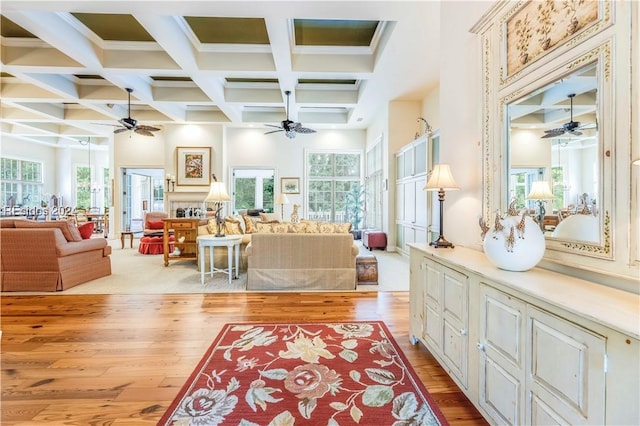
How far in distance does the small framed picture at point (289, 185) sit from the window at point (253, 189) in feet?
1.35

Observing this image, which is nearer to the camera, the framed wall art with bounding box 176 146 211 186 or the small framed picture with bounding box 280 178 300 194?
the framed wall art with bounding box 176 146 211 186

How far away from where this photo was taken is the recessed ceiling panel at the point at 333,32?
4273 mm

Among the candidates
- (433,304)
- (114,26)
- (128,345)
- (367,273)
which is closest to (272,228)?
(367,273)

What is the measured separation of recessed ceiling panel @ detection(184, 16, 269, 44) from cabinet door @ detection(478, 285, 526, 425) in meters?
4.64

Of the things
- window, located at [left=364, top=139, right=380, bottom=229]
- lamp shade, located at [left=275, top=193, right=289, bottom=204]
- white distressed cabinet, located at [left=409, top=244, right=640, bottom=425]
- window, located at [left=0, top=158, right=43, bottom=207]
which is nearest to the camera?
white distressed cabinet, located at [left=409, top=244, right=640, bottom=425]

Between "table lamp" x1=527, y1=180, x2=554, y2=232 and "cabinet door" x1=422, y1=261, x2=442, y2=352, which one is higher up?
"table lamp" x1=527, y1=180, x2=554, y2=232

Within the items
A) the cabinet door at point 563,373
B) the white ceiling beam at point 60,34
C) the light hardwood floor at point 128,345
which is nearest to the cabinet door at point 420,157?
the light hardwood floor at point 128,345

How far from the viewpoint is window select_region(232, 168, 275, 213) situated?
9258mm

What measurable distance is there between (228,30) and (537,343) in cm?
525

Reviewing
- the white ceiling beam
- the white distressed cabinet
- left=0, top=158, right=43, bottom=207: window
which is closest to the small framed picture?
the white ceiling beam

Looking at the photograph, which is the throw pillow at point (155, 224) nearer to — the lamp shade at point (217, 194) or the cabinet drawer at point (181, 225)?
the cabinet drawer at point (181, 225)

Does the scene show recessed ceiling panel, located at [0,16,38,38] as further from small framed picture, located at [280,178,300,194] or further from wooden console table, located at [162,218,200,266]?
small framed picture, located at [280,178,300,194]

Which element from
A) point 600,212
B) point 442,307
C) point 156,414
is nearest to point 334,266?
point 442,307

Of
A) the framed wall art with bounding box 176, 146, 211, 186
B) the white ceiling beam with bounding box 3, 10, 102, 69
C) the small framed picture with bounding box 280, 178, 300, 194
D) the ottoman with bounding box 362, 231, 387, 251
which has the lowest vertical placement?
the ottoman with bounding box 362, 231, 387, 251
